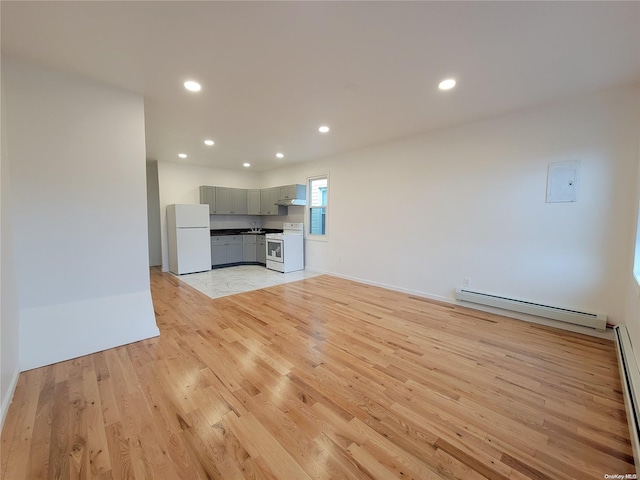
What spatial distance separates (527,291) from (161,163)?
290 inches

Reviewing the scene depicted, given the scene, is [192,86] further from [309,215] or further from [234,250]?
[234,250]

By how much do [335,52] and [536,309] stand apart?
3.55 m

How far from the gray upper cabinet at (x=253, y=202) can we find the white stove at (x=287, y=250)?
1160 millimetres

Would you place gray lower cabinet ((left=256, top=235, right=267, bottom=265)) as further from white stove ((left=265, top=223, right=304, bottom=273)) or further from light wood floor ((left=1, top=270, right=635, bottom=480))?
light wood floor ((left=1, top=270, right=635, bottom=480))

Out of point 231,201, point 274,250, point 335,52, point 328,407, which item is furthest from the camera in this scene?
point 231,201

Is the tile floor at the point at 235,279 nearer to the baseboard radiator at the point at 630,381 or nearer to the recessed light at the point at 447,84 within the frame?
the recessed light at the point at 447,84

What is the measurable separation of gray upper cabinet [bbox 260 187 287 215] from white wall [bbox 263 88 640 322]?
2.36 metres

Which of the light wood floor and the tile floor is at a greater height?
the tile floor

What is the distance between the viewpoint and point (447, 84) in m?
2.49

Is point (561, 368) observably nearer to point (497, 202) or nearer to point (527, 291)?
point (527, 291)

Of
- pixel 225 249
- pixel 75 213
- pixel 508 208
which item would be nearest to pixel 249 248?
pixel 225 249

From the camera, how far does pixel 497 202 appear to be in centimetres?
334

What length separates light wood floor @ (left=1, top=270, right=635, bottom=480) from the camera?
132 cm

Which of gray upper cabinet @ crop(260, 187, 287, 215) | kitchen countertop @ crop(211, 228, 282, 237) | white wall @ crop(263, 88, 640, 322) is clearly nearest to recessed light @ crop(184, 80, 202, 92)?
white wall @ crop(263, 88, 640, 322)
